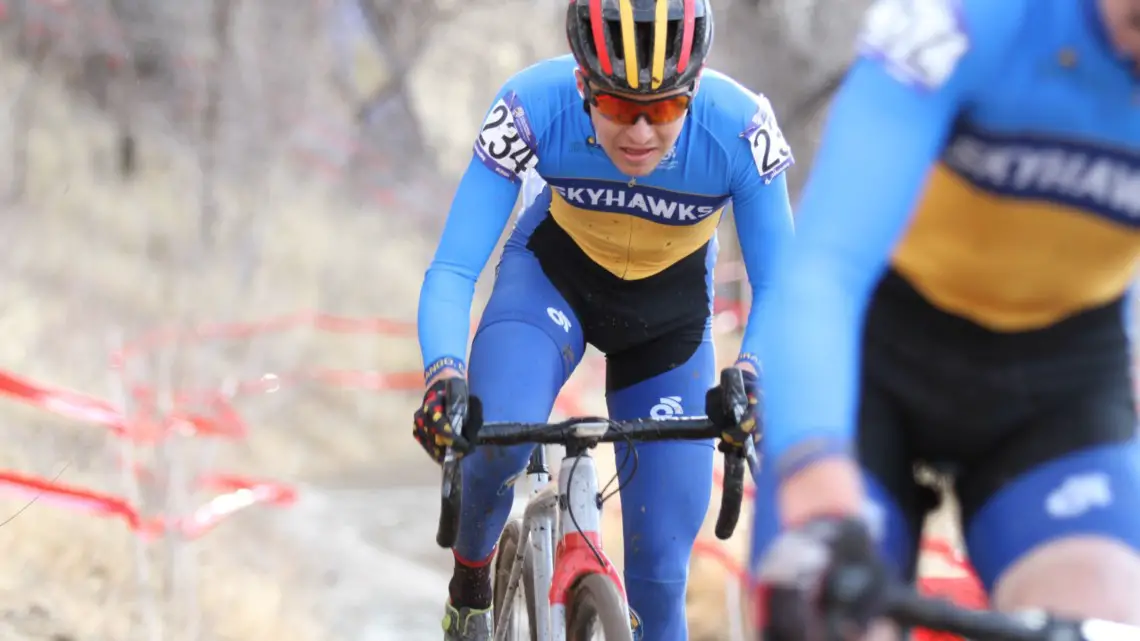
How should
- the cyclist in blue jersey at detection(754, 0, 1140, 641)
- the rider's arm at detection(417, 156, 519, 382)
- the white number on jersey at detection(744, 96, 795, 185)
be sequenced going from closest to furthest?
the cyclist in blue jersey at detection(754, 0, 1140, 641) < the rider's arm at detection(417, 156, 519, 382) < the white number on jersey at detection(744, 96, 795, 185)

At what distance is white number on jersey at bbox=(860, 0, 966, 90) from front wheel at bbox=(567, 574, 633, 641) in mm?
1863

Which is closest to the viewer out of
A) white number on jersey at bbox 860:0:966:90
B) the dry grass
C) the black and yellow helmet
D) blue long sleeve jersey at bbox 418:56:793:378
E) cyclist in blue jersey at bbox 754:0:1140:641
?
cyclist in blue jersey at bbox 754:0:1140:641

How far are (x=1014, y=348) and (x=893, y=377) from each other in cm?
20

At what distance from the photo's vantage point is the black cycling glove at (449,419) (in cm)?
343

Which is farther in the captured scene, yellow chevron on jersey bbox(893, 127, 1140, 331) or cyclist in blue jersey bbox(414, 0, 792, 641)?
cyclist in blue jersey bbox(414, 0, 792, 641)

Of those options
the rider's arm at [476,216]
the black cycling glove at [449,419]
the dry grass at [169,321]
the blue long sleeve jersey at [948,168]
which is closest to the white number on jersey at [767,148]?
the rider's arm at [476,216]

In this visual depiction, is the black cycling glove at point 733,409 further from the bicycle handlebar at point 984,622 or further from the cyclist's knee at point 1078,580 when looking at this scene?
the bicycle handlebar at point 984,622

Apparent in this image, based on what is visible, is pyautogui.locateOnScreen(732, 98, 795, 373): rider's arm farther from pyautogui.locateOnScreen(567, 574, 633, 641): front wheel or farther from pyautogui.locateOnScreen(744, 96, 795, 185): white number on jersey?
pyautogui.locateOnScreen(567, 574, 633, 641): front wheel

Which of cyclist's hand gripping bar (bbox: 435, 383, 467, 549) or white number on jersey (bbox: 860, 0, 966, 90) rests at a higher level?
white number on jersey (bbox: 860, 0, 966, 90)

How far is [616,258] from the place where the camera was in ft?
14.1

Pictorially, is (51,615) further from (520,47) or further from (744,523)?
(520,47)

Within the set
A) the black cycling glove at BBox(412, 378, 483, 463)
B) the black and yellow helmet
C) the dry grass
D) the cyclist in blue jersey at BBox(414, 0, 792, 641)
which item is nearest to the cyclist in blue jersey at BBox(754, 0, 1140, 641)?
the cyclist in blue jersey at BBox(414, 0, 792, 641)

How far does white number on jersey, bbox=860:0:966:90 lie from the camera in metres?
1.86

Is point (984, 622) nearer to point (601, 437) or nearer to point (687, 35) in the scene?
point (601, 437)
